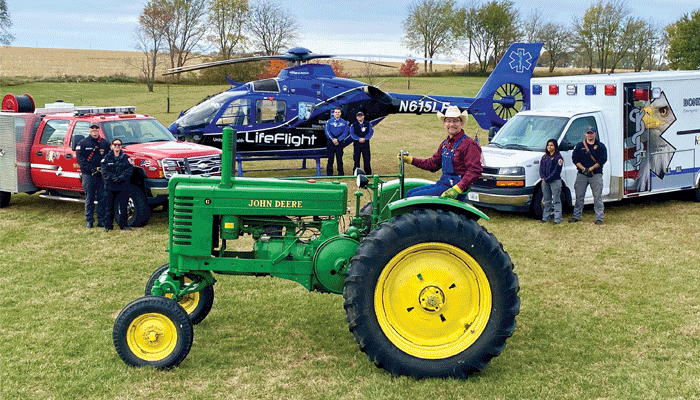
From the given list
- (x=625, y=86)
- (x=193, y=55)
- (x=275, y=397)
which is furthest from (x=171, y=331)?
(x=193, y=55)

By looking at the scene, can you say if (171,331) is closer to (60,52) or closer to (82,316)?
(82,316)

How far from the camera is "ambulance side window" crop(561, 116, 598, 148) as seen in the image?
12.2 meters

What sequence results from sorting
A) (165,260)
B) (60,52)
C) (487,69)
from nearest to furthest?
(165,260) < (487,69) < (60,52)

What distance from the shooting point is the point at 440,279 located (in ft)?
18.1

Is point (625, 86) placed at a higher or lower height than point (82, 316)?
higher

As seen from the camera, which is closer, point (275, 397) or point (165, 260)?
point (275, 397)

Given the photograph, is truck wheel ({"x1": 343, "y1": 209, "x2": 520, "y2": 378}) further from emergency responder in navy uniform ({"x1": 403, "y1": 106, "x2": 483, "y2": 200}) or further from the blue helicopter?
the blue helicopter

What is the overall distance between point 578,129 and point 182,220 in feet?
28.5

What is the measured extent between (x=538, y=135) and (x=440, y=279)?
7.75m

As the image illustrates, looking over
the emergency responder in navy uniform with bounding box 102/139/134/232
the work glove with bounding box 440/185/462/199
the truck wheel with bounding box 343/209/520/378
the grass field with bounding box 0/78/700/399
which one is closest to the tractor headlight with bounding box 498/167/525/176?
the grass field with bounding box 0/78/700/399

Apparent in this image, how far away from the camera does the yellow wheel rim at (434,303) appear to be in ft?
17.8

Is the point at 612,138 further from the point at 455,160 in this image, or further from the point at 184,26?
the point at 184,26

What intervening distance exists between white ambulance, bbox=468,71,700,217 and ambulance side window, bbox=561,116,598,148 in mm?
18

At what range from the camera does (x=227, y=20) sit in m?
55.9
